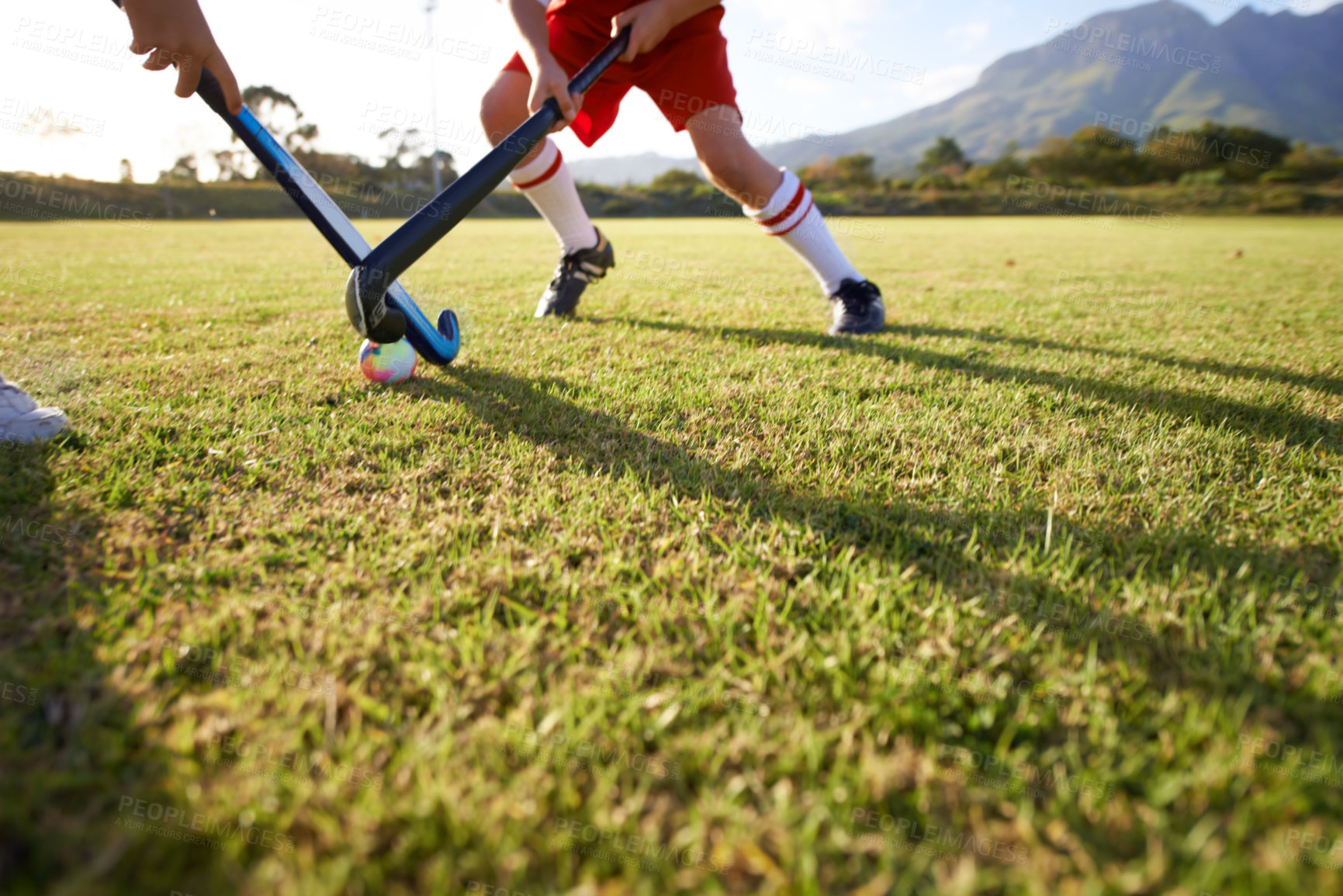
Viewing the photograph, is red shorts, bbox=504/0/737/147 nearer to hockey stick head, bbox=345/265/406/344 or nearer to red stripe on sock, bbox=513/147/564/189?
red stripe on sock, bbox=513/147/564/189

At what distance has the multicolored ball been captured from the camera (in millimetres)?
2340

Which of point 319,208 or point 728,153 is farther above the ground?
point 728,153

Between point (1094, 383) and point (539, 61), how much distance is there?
255 centimetres

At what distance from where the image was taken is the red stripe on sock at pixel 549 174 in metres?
3.58

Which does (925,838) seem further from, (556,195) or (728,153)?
(556,195)

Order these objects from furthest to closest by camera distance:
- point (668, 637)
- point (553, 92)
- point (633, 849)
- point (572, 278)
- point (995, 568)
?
1. point (572, 278)
2. point (553, 92)
3. point (995, 568)
4. point (668, 637)
5. point (633, 849)

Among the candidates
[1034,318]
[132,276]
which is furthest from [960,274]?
[132,276]

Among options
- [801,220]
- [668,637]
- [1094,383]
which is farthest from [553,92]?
[1094,383]

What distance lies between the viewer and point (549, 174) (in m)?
3.58

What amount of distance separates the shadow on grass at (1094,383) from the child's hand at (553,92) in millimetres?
1196

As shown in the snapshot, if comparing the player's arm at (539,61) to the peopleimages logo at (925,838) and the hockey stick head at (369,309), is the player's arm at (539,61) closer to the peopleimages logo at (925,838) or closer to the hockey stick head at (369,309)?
the hockey stick head at (369,309)

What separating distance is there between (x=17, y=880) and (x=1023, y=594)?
145 cm

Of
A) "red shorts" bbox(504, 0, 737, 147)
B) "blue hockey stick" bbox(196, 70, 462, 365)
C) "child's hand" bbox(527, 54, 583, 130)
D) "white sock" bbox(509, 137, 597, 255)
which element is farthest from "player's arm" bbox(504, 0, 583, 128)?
"blue hockey stick" bbox(196, 70, 462, 365)

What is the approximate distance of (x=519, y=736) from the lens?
0.88m
